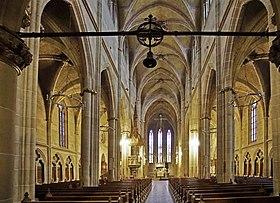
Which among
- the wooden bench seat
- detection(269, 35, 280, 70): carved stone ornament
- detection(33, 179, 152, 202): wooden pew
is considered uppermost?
detection(269, 35, 280, 70): carved stone ornament

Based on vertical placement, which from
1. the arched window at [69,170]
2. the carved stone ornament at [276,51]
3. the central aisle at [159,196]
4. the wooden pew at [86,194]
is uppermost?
the carved stone ornament at [276,51]

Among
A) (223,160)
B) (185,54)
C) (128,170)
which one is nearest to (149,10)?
(185,54)

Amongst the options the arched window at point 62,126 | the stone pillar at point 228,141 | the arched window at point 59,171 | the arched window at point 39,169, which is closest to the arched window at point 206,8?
the stone pillar at point 228,141

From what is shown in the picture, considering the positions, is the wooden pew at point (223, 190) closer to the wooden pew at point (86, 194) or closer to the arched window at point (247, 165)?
the wooden pew at point (86, 194)

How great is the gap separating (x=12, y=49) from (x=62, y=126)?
2909cm

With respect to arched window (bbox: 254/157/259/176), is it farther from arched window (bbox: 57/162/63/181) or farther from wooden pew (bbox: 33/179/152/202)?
wooden pew (bbox: 33/179/152/202)

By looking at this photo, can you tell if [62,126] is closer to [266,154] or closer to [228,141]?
[266,154]

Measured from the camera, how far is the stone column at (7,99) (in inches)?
241

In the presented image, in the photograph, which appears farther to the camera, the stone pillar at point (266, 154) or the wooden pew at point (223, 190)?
the stone pillar at point (266, 154)

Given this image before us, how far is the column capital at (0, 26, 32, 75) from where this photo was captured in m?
6.08

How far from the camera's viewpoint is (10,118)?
6395 mm

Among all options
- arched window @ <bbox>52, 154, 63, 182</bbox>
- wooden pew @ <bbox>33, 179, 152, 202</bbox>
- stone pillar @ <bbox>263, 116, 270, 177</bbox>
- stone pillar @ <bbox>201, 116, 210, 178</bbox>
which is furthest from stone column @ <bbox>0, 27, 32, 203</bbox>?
stone pillar @ <bbox>263, 116, 270, 177</bbox>

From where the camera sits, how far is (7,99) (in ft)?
20.7

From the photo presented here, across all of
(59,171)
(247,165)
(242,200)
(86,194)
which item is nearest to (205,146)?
(247,165)
